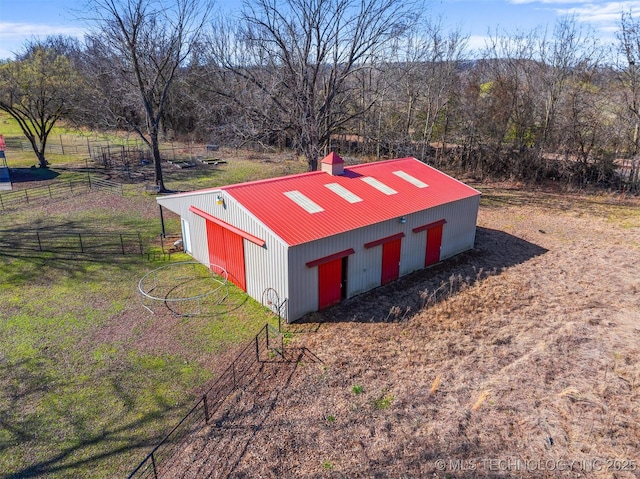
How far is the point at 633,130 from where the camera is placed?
31.0 meters

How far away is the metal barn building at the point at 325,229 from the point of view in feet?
45.1

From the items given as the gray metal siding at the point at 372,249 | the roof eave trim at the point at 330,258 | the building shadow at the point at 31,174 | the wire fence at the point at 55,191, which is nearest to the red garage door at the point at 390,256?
the gray metal siding at the point at 372,249

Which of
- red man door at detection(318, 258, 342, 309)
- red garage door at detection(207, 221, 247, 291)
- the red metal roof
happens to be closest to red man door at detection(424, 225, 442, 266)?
the red metal roof

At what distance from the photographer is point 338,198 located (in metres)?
16.6

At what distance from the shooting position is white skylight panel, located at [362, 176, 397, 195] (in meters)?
18.1

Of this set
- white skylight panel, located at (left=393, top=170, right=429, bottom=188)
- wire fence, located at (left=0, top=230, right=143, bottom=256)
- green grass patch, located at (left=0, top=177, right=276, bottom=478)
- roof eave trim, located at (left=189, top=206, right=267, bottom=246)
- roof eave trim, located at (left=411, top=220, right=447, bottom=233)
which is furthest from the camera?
white skylight panel, located at (left=393, top=170, right=429, bottom=188)

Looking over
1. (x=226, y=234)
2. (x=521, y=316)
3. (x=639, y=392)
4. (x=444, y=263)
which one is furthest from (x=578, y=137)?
(x=226, y=234)

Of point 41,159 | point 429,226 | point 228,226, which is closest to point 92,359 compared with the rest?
point 228,226

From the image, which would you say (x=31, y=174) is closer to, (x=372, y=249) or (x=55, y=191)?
(x=55, y=191)

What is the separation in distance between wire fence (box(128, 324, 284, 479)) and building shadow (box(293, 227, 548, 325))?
5.58 ft

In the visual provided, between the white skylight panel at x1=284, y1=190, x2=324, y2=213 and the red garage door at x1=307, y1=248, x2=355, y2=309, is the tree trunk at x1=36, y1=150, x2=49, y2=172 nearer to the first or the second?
the white skylight panel at x1=284, y1=190, x2=324, y2=213

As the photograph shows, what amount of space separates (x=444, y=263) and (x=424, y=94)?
75.0 feet

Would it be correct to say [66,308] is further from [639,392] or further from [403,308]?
[639,392]

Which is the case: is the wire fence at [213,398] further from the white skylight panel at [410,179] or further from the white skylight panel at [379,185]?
the white skylight panel at [410,179]
